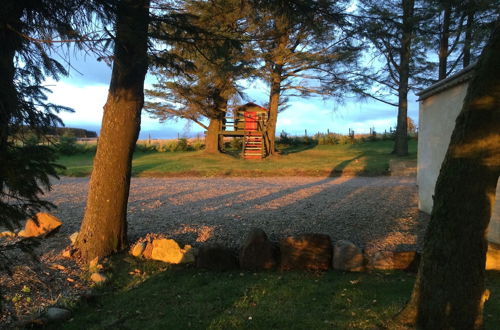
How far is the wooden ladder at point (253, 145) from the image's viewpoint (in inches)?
874

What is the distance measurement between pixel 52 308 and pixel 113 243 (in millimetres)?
1540

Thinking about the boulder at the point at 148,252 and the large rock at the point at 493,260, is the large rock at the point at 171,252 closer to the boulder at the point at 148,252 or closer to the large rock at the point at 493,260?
the boulder at the point at 148,252

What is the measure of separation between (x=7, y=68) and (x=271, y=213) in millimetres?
5201

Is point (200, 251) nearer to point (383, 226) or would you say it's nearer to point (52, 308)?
point (52, 308)

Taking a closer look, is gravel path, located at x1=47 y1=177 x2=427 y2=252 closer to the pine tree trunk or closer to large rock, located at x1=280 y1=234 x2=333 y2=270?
large rock, located at x1=280 y1=234 x2=333 y2=270

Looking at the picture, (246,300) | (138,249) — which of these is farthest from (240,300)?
(138,249)

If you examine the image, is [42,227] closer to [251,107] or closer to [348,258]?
[348,258]

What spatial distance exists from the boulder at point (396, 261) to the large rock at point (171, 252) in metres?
2.24

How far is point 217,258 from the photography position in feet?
15.1

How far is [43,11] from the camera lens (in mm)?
2939

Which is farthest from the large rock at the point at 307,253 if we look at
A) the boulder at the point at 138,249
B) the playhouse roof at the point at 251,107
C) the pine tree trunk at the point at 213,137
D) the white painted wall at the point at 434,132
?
the playhouse roof at the point at 251,107

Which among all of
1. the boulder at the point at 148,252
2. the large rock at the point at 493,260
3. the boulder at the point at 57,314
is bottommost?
the boulder at the point at 57,314

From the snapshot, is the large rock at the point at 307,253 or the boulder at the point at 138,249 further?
the boulder at the point at 138,249

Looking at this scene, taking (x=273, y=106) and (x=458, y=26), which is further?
(x=273, y=106)
